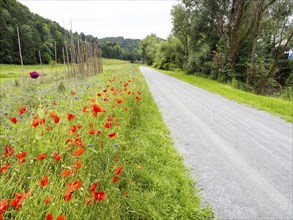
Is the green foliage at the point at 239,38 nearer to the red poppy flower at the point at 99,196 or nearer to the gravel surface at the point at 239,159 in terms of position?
the gravel surface at the point at 239,159

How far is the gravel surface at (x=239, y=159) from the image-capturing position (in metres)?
2.40

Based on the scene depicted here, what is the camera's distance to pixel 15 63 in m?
36.9

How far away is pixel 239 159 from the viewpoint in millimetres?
3490

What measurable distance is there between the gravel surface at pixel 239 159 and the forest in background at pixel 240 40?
9247mm

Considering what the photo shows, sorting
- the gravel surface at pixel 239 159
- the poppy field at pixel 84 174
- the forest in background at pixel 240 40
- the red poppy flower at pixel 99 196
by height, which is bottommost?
the gravel surface at pixel 239 159

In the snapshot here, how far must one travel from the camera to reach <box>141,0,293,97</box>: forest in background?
13.8 metres

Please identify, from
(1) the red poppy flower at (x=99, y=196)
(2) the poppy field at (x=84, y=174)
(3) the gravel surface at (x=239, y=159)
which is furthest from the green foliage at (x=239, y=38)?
(1) the red poppy flower at (x=99, y=196)

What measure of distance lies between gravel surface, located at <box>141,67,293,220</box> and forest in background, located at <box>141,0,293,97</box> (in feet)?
30.3

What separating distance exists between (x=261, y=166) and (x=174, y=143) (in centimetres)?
159

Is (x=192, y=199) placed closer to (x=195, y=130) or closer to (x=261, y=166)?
(x=261, y=166)

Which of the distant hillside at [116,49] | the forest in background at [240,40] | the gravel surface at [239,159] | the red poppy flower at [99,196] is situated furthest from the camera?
the distant hillside at [116,49]

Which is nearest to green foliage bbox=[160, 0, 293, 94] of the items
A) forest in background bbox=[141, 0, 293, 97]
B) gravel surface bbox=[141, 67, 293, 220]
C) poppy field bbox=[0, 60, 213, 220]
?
forest in background bbox=[141, 0, 293, 97]

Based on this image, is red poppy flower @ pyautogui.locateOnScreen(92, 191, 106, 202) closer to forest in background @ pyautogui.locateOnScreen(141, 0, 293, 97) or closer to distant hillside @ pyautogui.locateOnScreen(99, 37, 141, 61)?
forest in background @ pyautogui.locateOnScreen(141, 0, 293, 97)

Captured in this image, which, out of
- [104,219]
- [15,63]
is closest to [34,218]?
[104,219]
